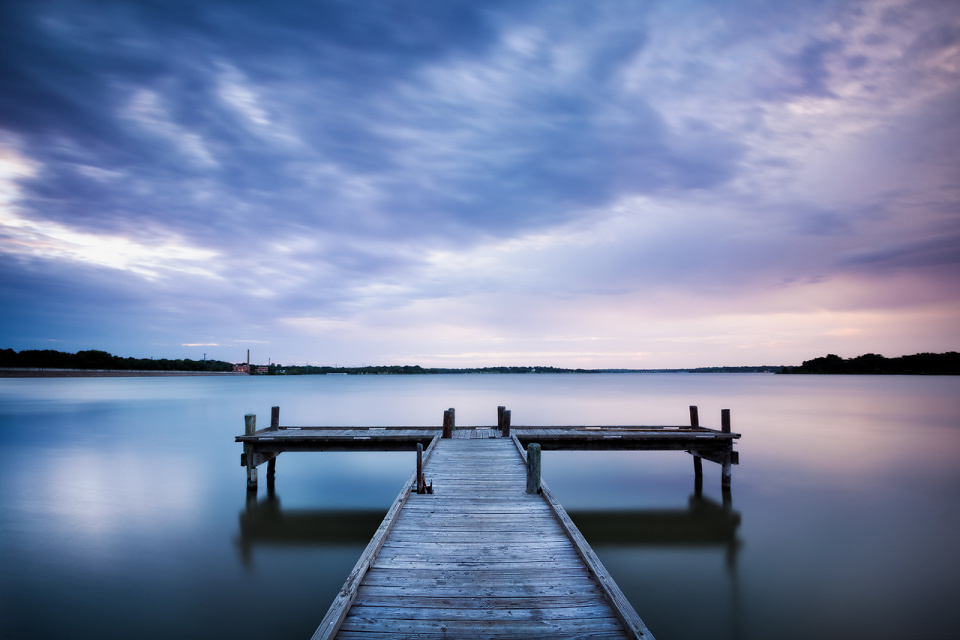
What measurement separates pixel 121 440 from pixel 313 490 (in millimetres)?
17396

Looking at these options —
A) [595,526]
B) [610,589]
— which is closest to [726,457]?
[595,526]

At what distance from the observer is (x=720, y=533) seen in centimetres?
1255

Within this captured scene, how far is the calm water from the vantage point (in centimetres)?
825

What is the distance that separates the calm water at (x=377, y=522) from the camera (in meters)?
8.25

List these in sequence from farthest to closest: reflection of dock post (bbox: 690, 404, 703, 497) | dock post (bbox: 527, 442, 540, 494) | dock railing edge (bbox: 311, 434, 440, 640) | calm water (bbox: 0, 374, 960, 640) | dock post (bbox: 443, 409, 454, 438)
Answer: reflection of dock post (bbox: 690, 404, 703, 497) → dock post (bbox: 443, 409, 454, 438) → dock post (bbox: 527, 442, 540, 494) → calm water (bbox: 0, 374, 960, 640) → dock railing edge (bbox: 311, 434, 440, 640)

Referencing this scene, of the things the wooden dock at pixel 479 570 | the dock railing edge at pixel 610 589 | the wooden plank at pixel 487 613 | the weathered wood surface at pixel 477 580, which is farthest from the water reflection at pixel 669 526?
the wooden plank at pixel 487 613

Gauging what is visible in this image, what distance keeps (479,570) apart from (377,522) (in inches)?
317

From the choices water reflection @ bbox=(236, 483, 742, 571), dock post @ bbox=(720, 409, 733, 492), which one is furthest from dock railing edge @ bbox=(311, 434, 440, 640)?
dock post @ bbox=(720, 409, 733, 492)

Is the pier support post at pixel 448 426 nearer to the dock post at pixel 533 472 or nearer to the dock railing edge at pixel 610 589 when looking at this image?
the dock post at pixel 533 472

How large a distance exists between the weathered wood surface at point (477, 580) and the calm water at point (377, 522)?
2.70 metres

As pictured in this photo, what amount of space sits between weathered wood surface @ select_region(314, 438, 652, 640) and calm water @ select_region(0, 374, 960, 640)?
106 inches

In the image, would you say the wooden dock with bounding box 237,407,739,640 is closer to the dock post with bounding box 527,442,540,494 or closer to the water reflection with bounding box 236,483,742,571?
the dock post with bounding box 527,442,540,494

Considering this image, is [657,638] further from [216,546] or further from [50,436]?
[50,436]

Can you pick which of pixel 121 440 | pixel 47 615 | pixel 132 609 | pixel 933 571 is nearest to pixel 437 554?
pixel 132 609
